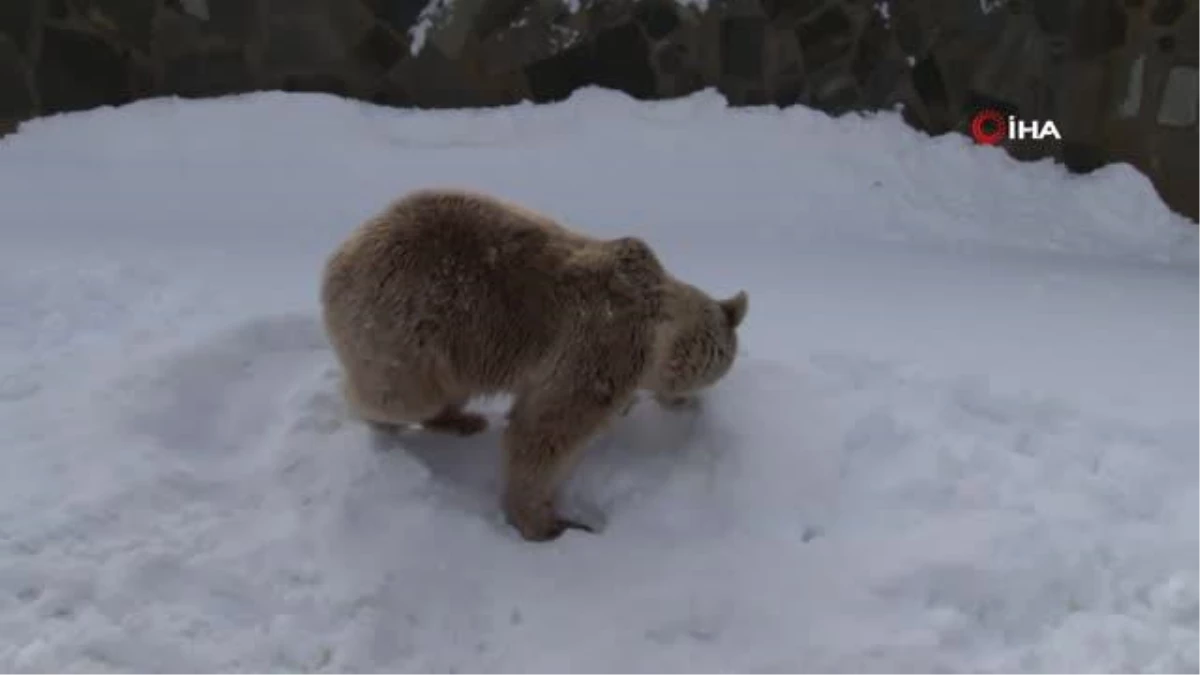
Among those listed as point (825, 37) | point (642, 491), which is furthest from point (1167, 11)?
point (642, 491)

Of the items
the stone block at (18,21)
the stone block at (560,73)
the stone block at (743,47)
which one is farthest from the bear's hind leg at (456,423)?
the stone block at (18,21)

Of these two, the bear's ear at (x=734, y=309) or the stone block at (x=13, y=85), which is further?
the stone block at (x=13, y=85)

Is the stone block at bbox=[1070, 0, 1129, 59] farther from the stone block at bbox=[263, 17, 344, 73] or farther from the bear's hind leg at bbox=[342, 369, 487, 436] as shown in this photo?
the bear's hind leg at bbox=[342, 369, 487, 436]

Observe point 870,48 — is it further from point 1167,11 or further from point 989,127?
point 1167,11

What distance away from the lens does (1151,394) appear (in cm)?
426

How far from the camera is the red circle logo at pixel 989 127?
6.79 meters

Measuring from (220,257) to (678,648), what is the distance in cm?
282

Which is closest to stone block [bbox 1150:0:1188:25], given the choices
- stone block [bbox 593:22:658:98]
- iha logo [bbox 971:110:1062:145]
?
iha logo [bbox 971:110:1062:145]

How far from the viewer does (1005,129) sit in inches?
268

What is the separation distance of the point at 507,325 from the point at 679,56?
11.9ft

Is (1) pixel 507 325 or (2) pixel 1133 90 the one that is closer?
(1) pixel 507 325

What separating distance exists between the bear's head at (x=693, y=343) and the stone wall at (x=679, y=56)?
10.6ft

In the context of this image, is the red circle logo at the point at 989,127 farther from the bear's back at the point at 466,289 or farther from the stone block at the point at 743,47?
the bear's back at the point at 466,289

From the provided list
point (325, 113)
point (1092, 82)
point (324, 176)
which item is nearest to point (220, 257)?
point (324, 176)
